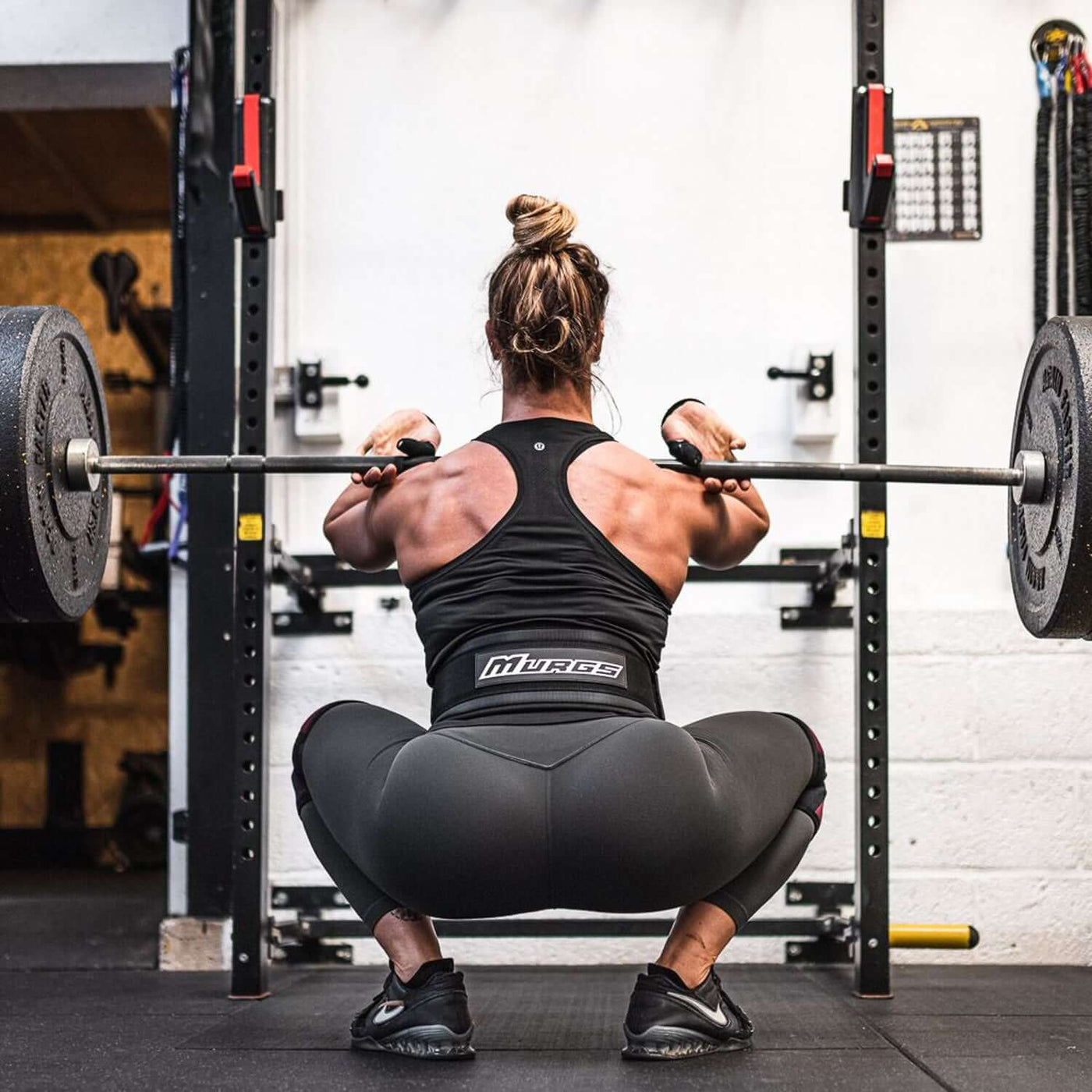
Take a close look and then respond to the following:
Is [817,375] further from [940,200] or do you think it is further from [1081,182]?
[1081,182]

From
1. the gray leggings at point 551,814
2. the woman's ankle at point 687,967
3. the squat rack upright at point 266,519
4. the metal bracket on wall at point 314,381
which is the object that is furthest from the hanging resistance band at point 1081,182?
the woman's ankle at point 687,967

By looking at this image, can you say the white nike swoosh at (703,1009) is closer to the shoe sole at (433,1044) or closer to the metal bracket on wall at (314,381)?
the shoe sole at (433,1044)

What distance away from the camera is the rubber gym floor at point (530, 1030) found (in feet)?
5.37

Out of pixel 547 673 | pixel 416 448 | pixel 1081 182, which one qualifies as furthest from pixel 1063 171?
pixel 547 673

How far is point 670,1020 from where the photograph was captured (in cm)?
171

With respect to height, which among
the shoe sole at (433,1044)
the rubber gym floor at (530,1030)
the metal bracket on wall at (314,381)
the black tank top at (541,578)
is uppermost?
the metal bracket on wall at (314,381)

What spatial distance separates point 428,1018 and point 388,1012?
74mm

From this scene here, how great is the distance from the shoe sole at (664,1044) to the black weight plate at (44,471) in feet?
3.13

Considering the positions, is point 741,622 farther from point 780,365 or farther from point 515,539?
point 515,539

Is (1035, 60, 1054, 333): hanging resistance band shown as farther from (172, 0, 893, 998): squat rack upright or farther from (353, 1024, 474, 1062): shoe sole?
(353, 1024, 474, 1062): shoe sole

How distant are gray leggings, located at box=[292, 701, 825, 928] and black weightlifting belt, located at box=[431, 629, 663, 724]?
0.03 m

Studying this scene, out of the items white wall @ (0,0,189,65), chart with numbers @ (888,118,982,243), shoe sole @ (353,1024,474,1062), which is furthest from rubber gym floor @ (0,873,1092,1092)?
white wall @ (0,0,189,65)

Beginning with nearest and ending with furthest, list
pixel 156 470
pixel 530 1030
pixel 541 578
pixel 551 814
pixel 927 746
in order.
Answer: pixel 551 814 → pixel 541 578 → pixel 530 1030 → pixel 156 470 → pixel 927 746

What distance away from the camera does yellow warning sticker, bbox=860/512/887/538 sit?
2367 millimetres
